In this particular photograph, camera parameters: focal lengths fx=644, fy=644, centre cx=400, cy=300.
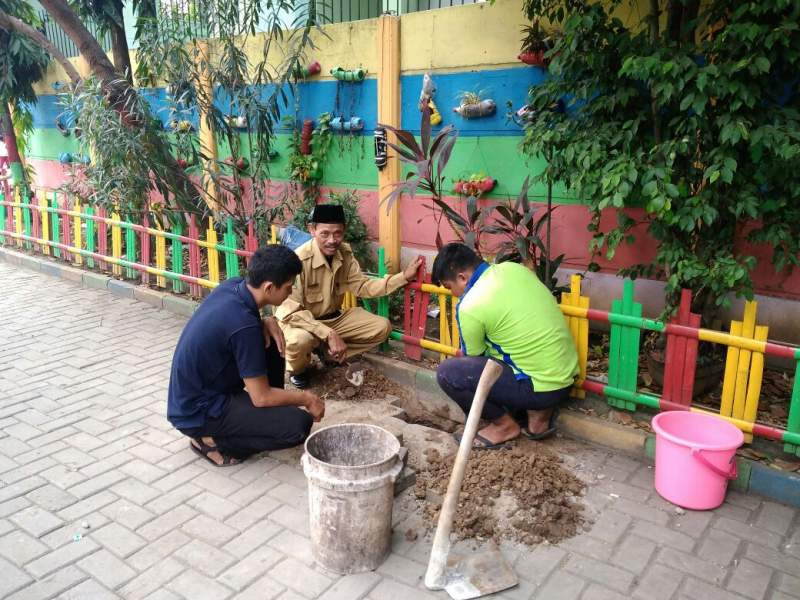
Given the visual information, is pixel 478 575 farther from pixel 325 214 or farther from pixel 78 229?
pixel 78 229

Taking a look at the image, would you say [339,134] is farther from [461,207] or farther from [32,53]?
[32,53]

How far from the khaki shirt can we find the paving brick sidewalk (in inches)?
44.8

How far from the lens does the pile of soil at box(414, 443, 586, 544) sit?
322 cm

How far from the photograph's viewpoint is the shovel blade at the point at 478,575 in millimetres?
2811

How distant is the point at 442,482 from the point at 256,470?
44.3 inches

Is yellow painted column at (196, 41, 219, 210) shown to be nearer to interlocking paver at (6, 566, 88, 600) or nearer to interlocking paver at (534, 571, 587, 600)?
interlocking paver at (6, 566, 88, 600)

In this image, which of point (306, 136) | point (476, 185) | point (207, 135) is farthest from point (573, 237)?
point (207, 135)

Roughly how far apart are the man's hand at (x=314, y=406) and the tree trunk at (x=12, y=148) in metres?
9.65

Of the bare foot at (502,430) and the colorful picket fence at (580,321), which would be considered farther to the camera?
the bare foot at (502,430)

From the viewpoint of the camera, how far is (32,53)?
408 inches

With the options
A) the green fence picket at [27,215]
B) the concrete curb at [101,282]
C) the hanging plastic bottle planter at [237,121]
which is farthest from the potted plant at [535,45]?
the green fence picket at [27,215]

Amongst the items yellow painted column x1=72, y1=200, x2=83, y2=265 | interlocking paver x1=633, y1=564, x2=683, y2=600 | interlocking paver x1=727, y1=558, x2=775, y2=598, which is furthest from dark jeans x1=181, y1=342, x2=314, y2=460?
yellow painted column x1=72, y1=200, x2=83, y2=265

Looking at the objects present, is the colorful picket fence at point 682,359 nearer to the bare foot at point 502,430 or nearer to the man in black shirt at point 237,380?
the bare foot at point 502,430

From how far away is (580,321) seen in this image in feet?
13.6
